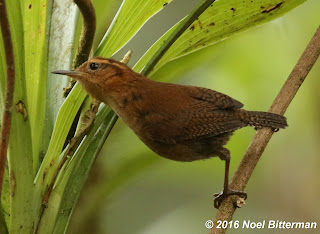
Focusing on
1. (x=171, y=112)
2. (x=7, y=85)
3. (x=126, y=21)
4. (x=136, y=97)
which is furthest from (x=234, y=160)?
(x=7, y=85)

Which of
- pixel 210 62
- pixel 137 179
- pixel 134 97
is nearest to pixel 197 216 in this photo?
pixel 137 179

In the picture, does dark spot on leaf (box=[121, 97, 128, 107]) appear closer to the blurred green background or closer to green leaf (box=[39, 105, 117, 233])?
green leaf (box=[39, 105, 117, 233])

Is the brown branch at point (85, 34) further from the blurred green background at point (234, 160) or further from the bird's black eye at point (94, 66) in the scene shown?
the blurred green background at point (234, 160)

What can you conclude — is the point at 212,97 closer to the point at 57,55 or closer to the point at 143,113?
the point at 143,113

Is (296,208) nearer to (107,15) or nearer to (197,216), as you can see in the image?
(197,216)

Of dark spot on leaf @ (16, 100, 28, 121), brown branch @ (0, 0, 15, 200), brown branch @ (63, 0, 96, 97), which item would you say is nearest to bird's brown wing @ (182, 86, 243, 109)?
brown branch @ (63, 0, 96, 97)
